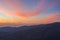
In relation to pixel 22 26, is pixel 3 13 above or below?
above

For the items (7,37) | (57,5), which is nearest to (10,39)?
(7,37)

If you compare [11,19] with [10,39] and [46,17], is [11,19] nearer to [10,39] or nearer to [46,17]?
[10,39]

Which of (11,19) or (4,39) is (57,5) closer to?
(11,19)

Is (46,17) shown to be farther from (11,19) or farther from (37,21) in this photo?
(11,19)

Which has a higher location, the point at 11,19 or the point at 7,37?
the point at 11,19

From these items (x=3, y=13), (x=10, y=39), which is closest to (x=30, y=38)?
(x=10, y=39)

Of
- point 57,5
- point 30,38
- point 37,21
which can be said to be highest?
point 57,5
